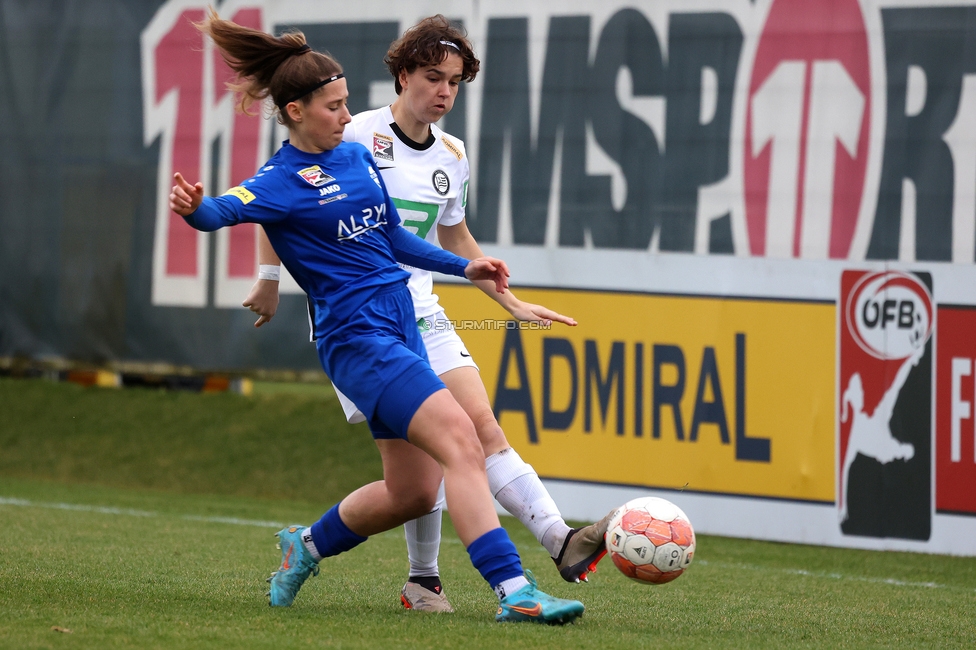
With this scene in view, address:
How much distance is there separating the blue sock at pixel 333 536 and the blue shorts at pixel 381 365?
0.41 meters

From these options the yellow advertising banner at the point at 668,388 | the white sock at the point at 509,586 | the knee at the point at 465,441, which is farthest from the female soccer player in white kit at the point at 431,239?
the yellow advertising banner at the point at 668,388

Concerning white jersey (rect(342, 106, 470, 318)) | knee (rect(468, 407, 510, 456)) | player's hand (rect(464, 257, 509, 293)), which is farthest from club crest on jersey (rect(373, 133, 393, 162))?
knee (rect(468, 407, 510, 456))

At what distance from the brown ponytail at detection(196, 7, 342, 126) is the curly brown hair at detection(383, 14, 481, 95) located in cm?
55

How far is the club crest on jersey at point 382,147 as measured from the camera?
4.69m

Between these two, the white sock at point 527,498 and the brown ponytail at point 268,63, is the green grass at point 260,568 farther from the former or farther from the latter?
the brown ponytail at point 268,63

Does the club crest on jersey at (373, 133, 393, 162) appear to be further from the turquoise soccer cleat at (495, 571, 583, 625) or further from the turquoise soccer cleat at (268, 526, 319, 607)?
the turquoise soccer cleat at (495, 571, 583, 625)

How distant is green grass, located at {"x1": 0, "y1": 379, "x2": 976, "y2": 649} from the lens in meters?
3.82

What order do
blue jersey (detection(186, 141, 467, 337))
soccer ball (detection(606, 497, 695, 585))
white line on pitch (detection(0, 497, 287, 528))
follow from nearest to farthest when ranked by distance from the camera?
blue jersey (detection(186, 141, 467, 337)), soccer ball (detection(606, 497, 695, 585)), white line on pitch (detection(0, 497, 287, 528))

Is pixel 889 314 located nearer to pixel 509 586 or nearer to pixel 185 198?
pixel 509 586

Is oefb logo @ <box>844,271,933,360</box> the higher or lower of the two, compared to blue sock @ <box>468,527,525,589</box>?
higher

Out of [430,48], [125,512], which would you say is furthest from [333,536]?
[125,512]

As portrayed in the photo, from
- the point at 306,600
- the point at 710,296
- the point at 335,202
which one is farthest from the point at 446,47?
the point at 710,296

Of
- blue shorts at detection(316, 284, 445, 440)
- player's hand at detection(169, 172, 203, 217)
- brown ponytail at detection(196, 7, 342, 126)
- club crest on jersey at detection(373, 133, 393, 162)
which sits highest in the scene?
brown ponytail at detection(196, 7, 342, 126)

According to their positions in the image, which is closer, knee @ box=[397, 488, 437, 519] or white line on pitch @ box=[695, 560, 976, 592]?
knee @ box=[397, 488, 437, 519]
